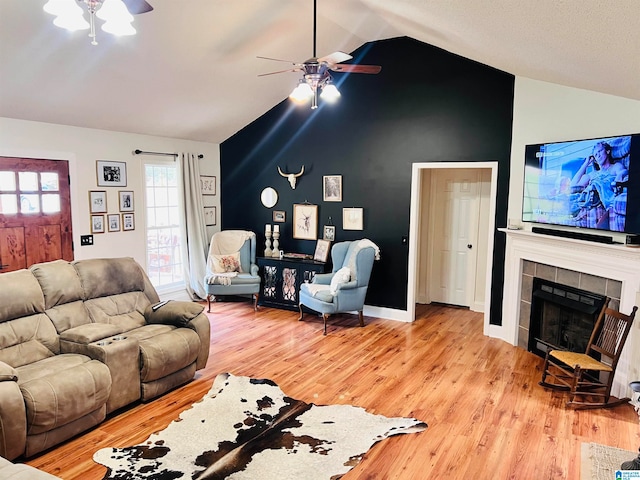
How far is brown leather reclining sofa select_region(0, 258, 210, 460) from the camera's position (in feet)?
9.71

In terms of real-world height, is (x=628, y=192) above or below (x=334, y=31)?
below

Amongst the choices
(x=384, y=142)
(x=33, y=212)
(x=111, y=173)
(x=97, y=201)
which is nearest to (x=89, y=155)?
(x=111, y=173)

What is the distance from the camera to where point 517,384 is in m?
4.29

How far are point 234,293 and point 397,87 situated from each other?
3643mm

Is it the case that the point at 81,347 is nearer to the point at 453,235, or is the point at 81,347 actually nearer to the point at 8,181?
the point at 8,181

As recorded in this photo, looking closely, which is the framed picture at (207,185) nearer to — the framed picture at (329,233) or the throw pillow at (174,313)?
the framed picture at (329,233)

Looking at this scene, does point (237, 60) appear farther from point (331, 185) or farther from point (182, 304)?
point (182, 304)

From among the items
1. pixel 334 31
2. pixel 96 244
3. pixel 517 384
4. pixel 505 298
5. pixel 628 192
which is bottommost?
pixel 517 384

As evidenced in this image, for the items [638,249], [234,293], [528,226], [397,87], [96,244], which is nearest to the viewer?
[638,249]

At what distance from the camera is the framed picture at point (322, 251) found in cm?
648

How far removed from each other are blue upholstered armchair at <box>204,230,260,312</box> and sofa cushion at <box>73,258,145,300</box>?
6.44 ft

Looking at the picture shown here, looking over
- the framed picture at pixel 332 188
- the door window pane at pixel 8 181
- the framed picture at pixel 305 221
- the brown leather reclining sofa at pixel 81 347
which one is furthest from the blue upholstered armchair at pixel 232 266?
the door window pane at pixel 8 181

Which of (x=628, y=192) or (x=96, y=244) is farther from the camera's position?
(x=96, y=244)

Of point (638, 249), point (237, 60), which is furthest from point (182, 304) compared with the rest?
point (638, 249)
